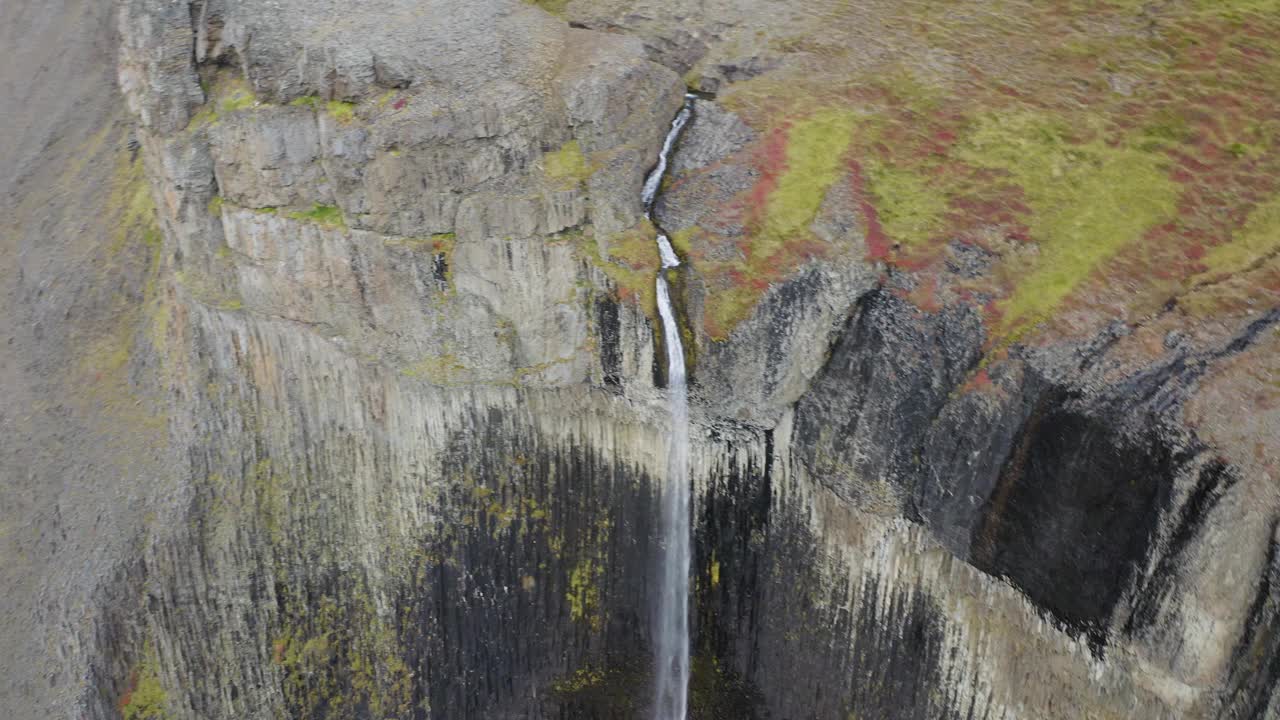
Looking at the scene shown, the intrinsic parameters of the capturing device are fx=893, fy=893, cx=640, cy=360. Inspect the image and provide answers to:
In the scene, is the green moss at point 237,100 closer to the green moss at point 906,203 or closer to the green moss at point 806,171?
the green moss at point 806,171

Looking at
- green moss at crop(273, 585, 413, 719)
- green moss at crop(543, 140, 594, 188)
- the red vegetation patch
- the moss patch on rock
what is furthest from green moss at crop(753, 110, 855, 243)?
green moss at crop(273, 585, 413, 719)

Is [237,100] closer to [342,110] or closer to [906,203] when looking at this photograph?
[342,110]

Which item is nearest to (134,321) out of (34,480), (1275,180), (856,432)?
(34,480)

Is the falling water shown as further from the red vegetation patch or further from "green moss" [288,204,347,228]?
"green moss" [288,204,347,228]

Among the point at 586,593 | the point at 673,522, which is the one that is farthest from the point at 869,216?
the point at 586,593

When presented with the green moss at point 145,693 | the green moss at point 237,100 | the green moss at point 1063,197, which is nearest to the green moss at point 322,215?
the green moss at point 237,100
